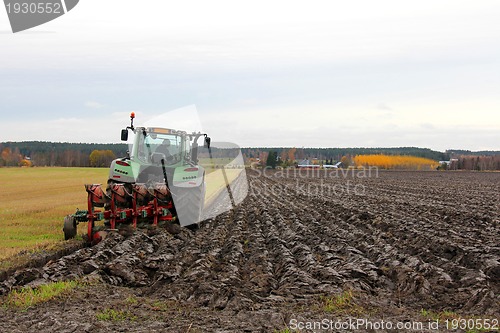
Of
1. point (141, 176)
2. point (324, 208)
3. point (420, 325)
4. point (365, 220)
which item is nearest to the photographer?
point (420, 325)

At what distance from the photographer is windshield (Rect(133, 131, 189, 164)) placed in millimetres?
14458

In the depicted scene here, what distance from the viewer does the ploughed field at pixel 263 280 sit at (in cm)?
614

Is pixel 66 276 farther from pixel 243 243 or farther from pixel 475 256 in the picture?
pixel 475 256

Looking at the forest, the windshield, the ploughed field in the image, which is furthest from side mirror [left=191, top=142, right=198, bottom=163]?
the forest

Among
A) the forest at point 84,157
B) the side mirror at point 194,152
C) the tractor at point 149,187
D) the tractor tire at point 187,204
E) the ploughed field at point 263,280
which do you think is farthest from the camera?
the forest at point 84,157

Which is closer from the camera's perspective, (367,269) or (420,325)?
(420,325)

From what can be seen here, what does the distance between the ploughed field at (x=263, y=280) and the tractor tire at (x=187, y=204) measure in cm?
75

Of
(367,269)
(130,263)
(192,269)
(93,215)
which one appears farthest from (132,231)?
(367,269)

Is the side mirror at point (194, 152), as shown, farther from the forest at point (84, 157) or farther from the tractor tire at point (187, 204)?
the forest at point (84, 157)

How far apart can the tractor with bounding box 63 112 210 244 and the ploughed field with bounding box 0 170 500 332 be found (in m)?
0.66

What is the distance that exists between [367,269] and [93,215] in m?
6.47

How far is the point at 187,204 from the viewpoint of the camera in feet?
46.0

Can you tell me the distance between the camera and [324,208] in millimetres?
20094

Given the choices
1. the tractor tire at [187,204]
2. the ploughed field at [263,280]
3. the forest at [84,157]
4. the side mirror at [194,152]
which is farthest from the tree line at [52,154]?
the ploughed field at [263,280]
